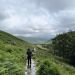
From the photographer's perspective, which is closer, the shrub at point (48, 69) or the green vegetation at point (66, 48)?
the shrub at point (48, 69)

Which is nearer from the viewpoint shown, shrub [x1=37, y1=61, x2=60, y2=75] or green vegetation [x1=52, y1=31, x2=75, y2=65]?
shrub [x1=37, y1=61, x2=60, y2=75]

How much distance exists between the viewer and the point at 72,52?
116 metres

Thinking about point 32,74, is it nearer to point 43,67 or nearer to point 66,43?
point 43,67

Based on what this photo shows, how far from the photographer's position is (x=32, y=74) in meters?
25.1

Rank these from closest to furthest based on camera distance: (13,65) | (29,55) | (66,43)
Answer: (13,65) < (29,55) < (66,43)

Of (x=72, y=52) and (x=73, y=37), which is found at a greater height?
(x=73, y=37)

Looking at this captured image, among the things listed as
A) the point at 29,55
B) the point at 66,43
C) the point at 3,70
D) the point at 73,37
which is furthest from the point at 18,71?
the point at 73,37

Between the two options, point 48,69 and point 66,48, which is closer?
point 48,69

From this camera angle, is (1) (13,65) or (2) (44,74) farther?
(2) (44,74)

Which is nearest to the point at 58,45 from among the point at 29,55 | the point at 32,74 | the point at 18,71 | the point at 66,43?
the point at 66,43

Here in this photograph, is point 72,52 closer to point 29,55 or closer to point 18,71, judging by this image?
point 29,55

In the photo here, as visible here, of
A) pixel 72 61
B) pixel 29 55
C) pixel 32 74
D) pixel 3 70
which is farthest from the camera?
pixel 72 61

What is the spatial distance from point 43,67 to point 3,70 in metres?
6.00

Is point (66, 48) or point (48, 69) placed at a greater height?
point (66, 48)
